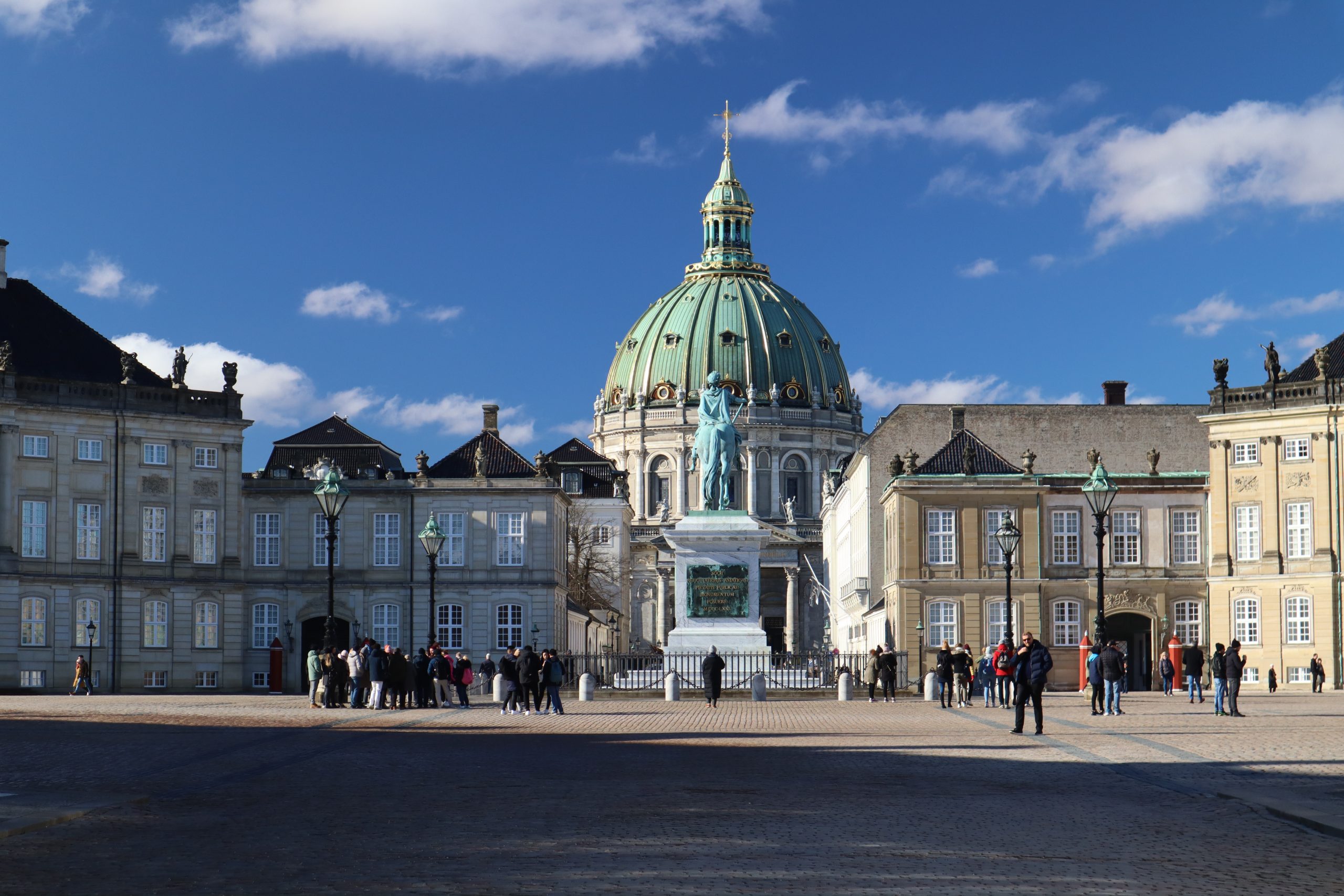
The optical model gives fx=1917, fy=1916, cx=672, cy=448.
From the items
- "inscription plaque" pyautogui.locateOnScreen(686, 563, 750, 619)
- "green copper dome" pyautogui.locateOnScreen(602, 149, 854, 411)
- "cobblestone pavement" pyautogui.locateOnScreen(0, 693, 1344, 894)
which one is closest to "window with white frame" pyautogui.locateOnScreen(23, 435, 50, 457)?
"inscription plaque" pyautogui.locateOnScreen(686, 563, 750, 619)

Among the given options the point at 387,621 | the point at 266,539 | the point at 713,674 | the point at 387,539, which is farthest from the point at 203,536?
the point at 713,674

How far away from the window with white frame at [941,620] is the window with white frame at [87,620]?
96.0 feet

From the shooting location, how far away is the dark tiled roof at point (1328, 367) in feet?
214

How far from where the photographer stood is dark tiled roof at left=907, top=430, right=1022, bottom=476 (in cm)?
7000

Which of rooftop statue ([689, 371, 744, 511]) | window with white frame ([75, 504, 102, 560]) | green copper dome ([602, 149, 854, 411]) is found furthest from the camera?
green copper dome ([602, 149, 854, 411])

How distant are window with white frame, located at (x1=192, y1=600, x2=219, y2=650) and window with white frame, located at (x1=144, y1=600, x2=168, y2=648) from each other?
1119mm

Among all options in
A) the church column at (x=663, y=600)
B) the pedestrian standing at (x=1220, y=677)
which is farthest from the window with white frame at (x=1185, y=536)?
the church column at (x=663, y=600)

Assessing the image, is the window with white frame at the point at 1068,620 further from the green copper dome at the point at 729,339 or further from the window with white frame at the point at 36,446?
the green copper dome at the point at 729,339

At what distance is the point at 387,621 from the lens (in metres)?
74.2

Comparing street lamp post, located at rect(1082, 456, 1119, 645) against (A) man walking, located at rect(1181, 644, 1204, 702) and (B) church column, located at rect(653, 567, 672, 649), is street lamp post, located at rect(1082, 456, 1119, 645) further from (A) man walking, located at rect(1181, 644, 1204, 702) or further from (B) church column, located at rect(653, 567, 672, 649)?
(B) church column, located at rect(653, 567, 672, 649)

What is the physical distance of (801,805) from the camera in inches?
674

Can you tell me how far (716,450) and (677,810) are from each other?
118ft

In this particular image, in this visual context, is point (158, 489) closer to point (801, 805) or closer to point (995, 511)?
point (995, 511)

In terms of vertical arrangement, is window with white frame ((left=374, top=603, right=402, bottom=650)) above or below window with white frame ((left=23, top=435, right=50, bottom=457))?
below
